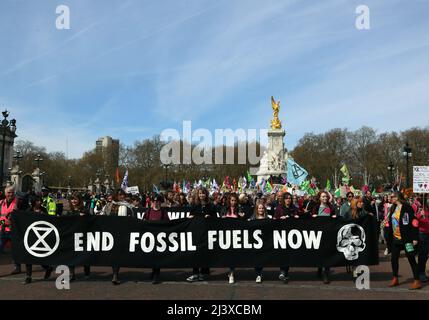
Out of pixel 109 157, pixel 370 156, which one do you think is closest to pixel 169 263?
pixel 370 156

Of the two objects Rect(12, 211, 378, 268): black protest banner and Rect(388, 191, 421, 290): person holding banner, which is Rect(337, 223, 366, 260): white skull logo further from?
Rect(388, 191, 421, 290): person holding banner

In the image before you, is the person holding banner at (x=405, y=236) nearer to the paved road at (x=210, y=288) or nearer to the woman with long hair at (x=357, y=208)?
the paved road at (x=210, y=288)

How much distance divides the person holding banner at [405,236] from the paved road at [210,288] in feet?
1.01

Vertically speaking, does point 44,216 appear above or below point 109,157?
below

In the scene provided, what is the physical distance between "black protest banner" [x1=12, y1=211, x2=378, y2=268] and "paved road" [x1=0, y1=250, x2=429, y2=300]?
0.41 meters

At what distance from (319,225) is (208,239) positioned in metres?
2.22

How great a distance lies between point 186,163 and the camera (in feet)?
311

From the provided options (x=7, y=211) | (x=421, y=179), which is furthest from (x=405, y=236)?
(x=421, y=179)

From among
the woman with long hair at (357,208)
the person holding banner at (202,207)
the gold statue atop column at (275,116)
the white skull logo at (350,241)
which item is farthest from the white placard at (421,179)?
the gold statue atop column at (275,116)

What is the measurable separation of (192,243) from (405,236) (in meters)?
4.10

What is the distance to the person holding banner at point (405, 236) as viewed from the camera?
28.0ft

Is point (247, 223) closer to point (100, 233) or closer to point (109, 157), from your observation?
point (100, 233)
